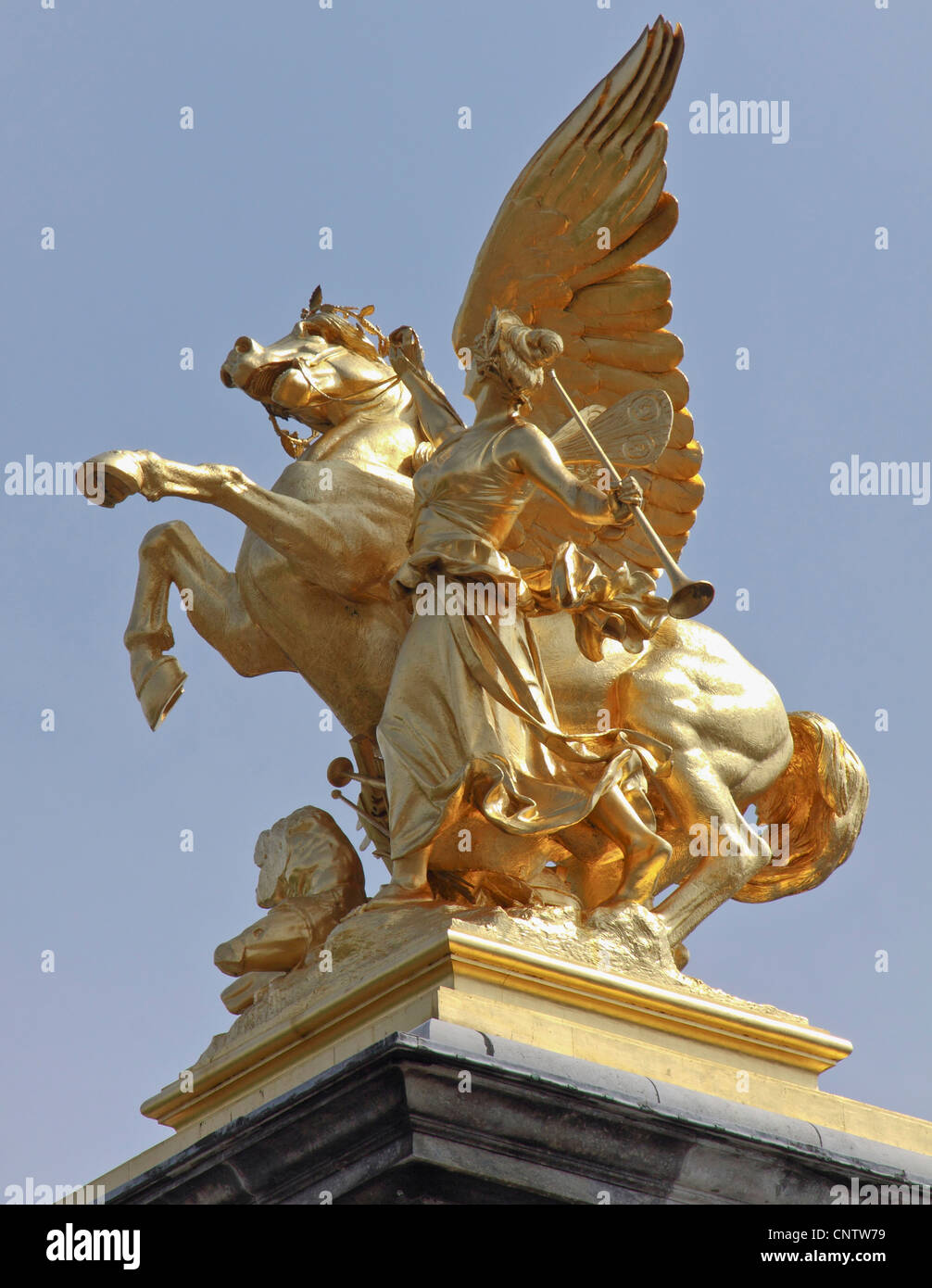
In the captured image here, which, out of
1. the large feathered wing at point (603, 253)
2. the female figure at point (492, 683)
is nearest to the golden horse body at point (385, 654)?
the female figure at point (492, 683)

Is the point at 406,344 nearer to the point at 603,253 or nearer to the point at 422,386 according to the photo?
the point at 422,386

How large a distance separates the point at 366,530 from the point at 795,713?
2.09 metres

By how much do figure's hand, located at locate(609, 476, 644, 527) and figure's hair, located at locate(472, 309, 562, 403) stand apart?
2.59 ft

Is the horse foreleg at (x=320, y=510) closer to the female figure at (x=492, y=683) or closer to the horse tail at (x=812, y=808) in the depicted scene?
the female figure at (x=492, y=683)

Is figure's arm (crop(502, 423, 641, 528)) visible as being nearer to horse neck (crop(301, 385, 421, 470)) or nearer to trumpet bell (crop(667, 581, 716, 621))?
trumpet bell (crop(667, 581, 716, 621))

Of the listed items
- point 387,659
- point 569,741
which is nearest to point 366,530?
point 387,659

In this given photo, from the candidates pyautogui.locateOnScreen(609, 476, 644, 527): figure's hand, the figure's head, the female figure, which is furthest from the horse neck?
pyautogui.locateOnScreen(609, 476, 644, 527): figure's hand

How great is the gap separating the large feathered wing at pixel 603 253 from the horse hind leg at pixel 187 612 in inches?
59.1

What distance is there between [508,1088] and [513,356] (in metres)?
3.13

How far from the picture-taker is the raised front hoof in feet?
32.9

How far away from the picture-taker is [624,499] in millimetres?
9547

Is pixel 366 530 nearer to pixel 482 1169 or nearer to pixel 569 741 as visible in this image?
pixel 569 741

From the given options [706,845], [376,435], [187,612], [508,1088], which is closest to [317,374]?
[376,435]

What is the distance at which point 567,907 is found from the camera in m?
9.74
